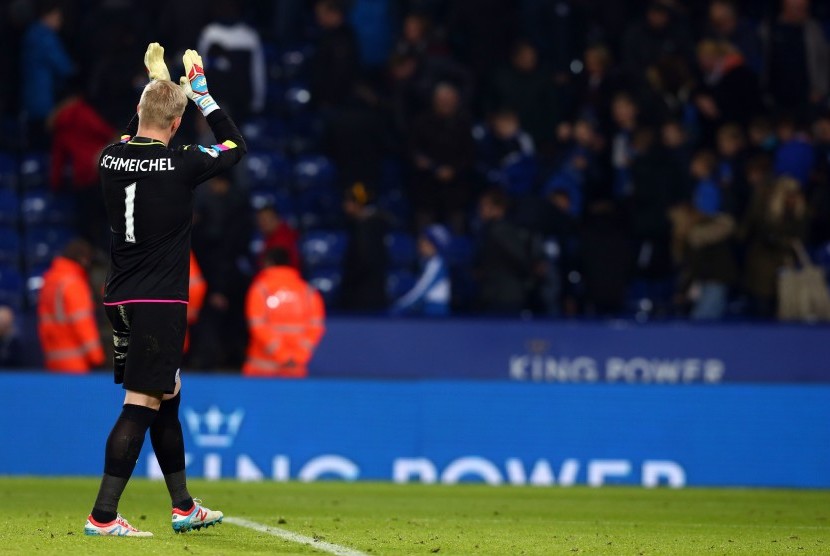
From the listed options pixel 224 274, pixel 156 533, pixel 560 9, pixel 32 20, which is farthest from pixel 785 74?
pixel 156 533

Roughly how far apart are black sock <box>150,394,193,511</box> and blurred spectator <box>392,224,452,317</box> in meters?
8.95

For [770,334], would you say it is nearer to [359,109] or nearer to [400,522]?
[359,109]

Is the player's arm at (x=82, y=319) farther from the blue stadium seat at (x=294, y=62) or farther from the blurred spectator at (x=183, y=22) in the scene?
the blue stadium seat at (x=294, y=62)

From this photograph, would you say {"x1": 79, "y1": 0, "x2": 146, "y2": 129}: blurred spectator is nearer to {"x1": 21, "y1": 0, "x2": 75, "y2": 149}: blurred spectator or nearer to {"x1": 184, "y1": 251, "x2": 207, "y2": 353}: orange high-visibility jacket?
{"x1": 21, "y1": 0, "x2": 75, "y2": 149}: blurred spectator

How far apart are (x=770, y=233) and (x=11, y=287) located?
823 cm

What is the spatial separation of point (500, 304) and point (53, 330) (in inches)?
187

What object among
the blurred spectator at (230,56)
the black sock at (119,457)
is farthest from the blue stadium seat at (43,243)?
the black sock at (119,457)

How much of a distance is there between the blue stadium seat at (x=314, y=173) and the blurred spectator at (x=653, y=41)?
3801 millimetres

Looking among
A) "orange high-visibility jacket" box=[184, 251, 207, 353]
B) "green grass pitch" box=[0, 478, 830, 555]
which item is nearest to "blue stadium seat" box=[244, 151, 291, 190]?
"orange high-visibility jacket" box=[184, 251, 207, 353]

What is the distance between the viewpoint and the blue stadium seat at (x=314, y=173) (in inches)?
750

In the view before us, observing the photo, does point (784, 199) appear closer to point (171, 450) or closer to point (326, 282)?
point (326, 282)

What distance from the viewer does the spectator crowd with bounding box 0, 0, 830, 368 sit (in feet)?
56.1

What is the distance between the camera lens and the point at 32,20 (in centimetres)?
1845

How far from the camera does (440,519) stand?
32.2 feet
